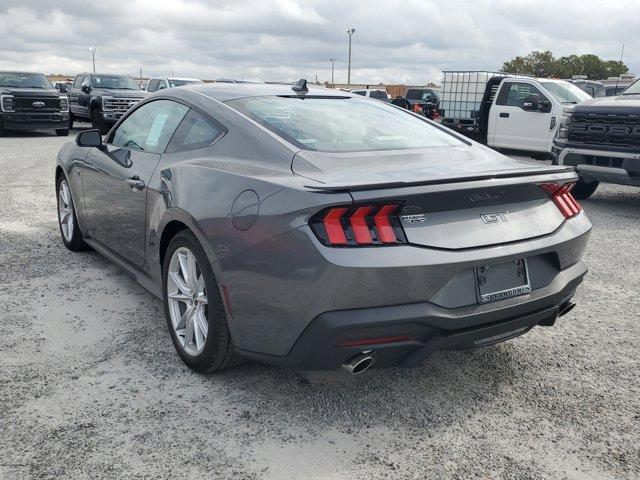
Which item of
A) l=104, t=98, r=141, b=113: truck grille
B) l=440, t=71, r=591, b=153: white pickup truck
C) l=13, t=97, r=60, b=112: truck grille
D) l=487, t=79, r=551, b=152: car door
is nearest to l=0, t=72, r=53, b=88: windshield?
l=13, t=97, r=60, b=112: truck grille

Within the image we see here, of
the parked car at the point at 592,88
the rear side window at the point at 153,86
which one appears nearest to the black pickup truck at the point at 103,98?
the rear side window at the point at 153,86

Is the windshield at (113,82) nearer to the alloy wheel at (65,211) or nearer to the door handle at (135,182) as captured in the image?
the alloy wheel at (65,211)

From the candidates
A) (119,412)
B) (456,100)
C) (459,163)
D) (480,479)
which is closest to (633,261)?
(459,163)

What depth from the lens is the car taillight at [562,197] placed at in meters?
3.20

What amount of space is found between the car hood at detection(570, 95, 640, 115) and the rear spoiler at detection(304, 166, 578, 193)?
5.40 meters

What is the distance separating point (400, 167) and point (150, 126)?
80.0 inches

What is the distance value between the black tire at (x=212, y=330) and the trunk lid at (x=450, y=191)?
69 cm

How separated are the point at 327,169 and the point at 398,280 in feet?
2.16

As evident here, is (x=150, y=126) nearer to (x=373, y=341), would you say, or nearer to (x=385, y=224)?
(x=385, y=224)

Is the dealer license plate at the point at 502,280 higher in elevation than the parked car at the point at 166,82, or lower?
lower

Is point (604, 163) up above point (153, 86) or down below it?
below

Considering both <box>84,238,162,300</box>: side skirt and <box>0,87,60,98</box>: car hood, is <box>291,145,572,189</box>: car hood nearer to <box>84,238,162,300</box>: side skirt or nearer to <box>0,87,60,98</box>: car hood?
<box>84,238,162,300</box>: side skirt

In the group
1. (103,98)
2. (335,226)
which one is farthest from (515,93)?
(335,226)

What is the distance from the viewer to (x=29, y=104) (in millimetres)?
18078
